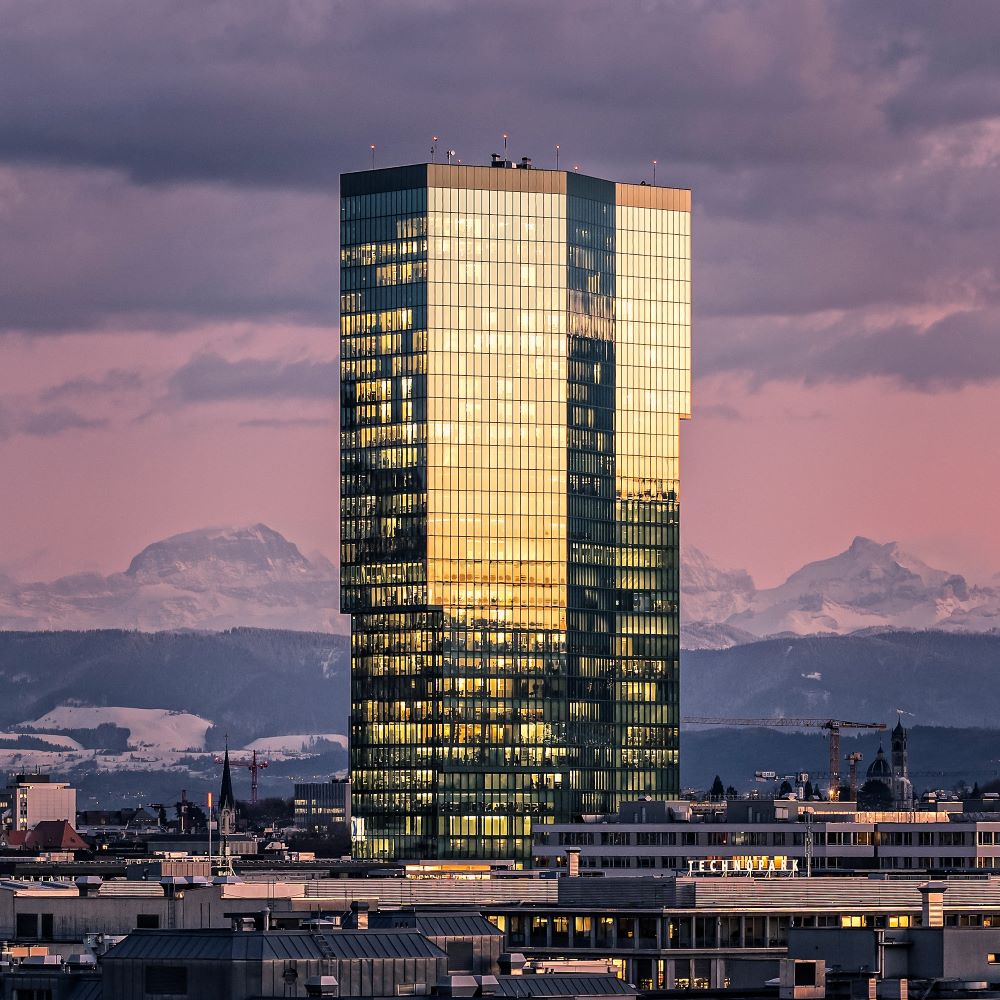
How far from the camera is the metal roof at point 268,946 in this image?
4766 inches

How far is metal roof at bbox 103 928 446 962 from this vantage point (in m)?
121

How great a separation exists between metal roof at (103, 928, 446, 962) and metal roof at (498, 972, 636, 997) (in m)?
4.21

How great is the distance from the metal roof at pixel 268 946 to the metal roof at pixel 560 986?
13.8 ft

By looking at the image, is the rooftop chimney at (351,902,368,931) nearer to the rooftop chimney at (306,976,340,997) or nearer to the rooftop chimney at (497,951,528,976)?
the rooftop chimney at (497,951,528,976)

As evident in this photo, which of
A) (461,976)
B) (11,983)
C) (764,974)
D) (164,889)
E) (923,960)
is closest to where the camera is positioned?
(461,976)

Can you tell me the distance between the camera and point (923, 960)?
15950 centimetres

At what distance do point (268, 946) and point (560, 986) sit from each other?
9.56 metres

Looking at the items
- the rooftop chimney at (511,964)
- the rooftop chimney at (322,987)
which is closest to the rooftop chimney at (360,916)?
the rooftop chimney at (511,964)

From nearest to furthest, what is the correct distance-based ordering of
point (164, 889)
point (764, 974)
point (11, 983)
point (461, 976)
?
point (461, 976) < point (11, 983) < point (764, 974) < point (164, 889)

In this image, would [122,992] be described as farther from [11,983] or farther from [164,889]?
[164,889]

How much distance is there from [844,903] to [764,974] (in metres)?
26.9

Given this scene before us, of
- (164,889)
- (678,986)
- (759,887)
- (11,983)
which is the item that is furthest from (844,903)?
(11,983)

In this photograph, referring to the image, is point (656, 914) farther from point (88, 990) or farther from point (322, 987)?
point (322, 987)

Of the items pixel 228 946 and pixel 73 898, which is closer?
pixel 228 946
